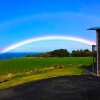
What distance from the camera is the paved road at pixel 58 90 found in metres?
22.8

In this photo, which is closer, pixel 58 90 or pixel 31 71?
pixel 58 90

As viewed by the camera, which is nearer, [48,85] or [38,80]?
[48,85]

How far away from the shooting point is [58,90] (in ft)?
81.6

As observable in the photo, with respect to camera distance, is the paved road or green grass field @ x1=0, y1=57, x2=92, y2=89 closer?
the paved road

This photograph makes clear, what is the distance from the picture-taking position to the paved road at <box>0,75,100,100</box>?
74.7 ft

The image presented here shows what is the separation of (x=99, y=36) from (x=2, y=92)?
11727 millimetres

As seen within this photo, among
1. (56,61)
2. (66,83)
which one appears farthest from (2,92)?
(56,61)

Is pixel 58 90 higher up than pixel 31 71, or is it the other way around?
pixel 31 71

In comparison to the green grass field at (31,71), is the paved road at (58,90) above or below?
below

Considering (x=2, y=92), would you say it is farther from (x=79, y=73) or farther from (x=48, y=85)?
(x=79, y=73)

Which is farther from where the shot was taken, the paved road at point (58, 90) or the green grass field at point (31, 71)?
the green grass field at point (31, 71)

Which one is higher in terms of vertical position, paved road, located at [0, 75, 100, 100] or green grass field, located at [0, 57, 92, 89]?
green grass field, located at [0, 57, 92, 89]

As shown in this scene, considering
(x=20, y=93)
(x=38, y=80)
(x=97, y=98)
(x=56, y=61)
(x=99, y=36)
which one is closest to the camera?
(x=97, y=98)

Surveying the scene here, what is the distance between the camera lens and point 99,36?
3266cm
